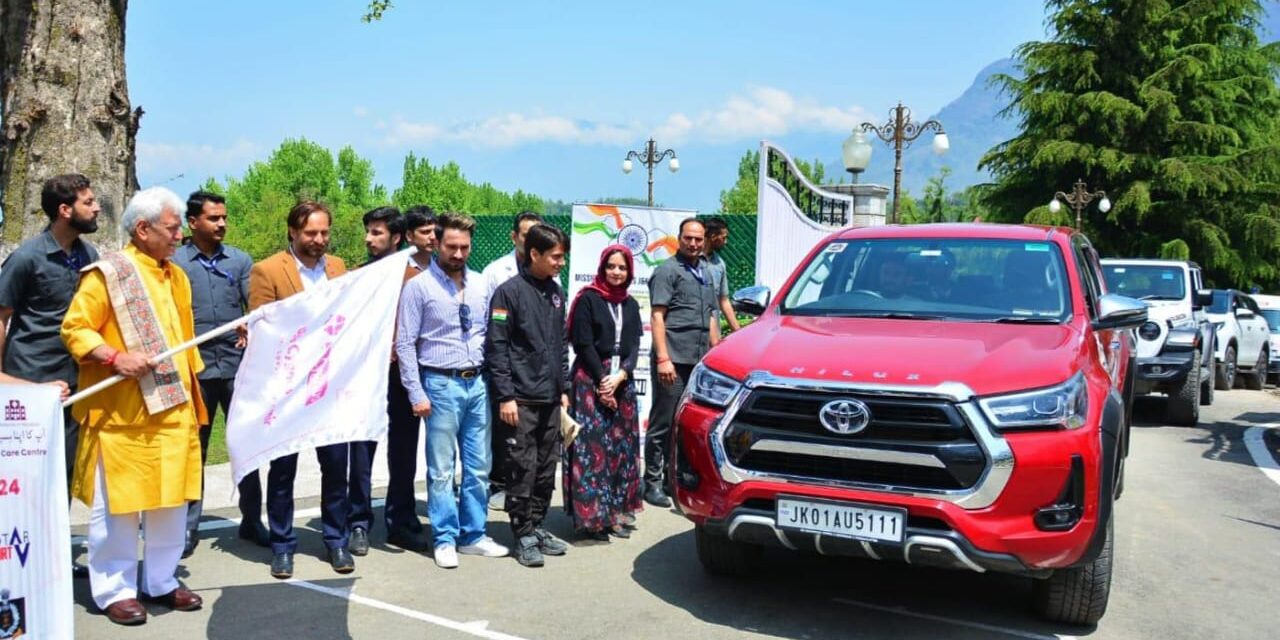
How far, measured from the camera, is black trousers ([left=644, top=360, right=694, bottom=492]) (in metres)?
7.35

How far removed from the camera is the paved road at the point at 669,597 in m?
4.83

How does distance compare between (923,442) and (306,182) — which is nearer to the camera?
(923,442)

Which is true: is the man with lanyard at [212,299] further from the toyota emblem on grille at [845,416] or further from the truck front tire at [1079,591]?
the truck front tire at [1079,591]

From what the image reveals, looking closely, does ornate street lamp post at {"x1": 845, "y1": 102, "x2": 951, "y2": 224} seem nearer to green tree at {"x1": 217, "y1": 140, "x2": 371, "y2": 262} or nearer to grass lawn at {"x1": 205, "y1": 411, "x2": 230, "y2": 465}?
grass lawn at {"x1": 205, "y1": 411, "x2": 230, "y2": 465}

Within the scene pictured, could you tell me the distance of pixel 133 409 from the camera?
15.1 ft

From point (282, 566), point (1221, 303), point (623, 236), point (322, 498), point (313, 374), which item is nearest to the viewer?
point (313, 374)

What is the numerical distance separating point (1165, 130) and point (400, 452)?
3349cm

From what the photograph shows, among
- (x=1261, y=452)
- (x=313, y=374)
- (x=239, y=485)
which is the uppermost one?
(x=313, y=374)

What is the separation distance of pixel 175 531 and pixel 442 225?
A: 218 cm

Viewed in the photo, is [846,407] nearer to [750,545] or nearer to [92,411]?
[750,545]

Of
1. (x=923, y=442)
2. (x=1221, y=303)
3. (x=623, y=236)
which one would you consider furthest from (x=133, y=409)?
(x=1221, y=303)

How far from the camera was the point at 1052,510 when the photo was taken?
432 centimetres

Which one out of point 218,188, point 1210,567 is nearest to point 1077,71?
point 1210,567

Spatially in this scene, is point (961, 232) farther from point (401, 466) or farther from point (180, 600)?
point (180, 600)
